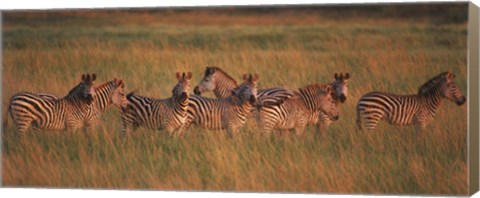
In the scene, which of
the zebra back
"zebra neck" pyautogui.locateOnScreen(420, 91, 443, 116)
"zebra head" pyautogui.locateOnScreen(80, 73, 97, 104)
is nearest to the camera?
"zebra neck" pyautogui.locateOnScreen(420, 91, 443, 116)

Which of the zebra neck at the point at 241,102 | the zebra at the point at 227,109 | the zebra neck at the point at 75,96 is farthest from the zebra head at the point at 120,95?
the zebra neck at the point at 241,102

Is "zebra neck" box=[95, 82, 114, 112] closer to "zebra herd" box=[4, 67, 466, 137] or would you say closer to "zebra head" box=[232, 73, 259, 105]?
"zebra herd" box=[4, 67, 466, 137]

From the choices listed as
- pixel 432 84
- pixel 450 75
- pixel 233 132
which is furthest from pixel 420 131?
pixel 233 132

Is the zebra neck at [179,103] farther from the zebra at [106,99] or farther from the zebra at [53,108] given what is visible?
the zebra at [53,108]

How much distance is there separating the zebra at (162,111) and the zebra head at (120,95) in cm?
5

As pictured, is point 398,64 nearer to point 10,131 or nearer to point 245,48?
point 245,48

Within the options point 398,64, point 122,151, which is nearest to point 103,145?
point 122,151

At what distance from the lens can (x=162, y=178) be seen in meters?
15.8

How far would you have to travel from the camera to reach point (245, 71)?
15.6 metres

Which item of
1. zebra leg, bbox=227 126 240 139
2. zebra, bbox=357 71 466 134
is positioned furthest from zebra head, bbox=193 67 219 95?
zebra, bbox=357 71 466 134

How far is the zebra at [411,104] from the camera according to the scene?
14.9m

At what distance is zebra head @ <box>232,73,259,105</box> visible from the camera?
50.9ft

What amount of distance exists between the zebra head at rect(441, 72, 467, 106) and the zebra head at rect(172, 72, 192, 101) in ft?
8.93

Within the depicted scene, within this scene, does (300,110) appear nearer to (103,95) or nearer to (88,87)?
(103,95)
